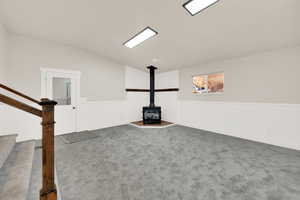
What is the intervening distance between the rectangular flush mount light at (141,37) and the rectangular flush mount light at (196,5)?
3.17 feet

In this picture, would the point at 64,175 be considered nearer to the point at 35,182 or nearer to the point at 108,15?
the point at 35,182

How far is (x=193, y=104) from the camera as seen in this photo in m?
5.01

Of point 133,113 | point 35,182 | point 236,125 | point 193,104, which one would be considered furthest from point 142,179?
point 133,113

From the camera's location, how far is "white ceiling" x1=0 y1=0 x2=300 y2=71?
7.43 feet

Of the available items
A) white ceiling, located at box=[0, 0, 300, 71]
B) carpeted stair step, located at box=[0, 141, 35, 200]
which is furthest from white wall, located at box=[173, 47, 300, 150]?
carpeted stair step, located at box=[0, 141, 35, 200]

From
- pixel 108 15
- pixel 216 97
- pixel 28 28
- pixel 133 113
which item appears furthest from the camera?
pixel 133 113

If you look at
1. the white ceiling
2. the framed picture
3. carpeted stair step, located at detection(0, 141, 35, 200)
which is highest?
the white ceiling

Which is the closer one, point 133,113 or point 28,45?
point 28,45

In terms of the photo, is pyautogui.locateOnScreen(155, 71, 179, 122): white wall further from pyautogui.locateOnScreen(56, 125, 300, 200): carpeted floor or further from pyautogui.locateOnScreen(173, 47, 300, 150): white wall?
pyautogui.locateOnScreen(56, 125, 300, 200): carpeted floor

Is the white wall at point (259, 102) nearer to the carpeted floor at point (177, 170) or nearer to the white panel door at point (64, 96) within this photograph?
the carpeted floor at point (177, 170)

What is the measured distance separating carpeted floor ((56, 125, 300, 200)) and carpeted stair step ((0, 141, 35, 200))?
40cm

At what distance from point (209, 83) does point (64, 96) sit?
475 centimetres

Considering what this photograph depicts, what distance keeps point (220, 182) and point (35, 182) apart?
2.50 meters

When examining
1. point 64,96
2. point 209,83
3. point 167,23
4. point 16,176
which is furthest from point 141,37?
point 16,176
